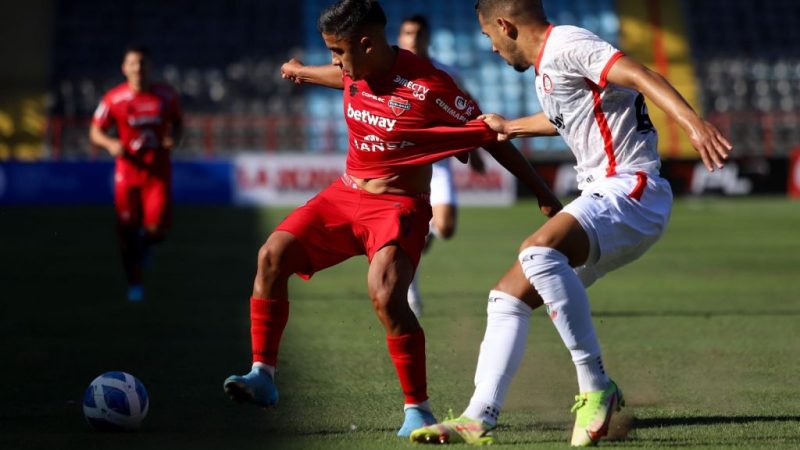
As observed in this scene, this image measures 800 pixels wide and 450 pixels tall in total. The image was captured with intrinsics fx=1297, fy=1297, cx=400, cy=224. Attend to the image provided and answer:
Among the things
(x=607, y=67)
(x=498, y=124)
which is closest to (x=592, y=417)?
(x=498, y=124)

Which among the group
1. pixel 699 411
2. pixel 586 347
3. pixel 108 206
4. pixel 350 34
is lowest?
pixel 108 206

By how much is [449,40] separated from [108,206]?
34.3ft

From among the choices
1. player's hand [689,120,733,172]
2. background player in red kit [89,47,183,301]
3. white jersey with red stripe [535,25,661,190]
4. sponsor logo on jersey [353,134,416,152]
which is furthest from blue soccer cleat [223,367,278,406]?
background player in red kit [89,47,183,301]

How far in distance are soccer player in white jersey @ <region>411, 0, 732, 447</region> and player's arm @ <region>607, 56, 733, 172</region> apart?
3.3 inches

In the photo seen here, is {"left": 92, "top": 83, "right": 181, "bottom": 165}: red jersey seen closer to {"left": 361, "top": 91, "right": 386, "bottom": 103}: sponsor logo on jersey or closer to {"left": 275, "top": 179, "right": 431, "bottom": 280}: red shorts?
{"left": 275, "top": 179, "right": 431, "bottom": 280}: red shorts

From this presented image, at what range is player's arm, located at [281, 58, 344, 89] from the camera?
21.4ft

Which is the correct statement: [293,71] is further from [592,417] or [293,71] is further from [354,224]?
[592,417]

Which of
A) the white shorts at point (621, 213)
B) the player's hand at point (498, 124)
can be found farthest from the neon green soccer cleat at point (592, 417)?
the player's hand at point (498, 124)

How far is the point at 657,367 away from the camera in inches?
306

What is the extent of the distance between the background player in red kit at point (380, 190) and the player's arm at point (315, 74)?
36 centimetres

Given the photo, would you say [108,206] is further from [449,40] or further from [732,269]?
[732,269]

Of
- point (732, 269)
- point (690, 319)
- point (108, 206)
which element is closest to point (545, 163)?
point (108, 206)

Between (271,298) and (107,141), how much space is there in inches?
244

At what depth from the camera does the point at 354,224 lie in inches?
238
